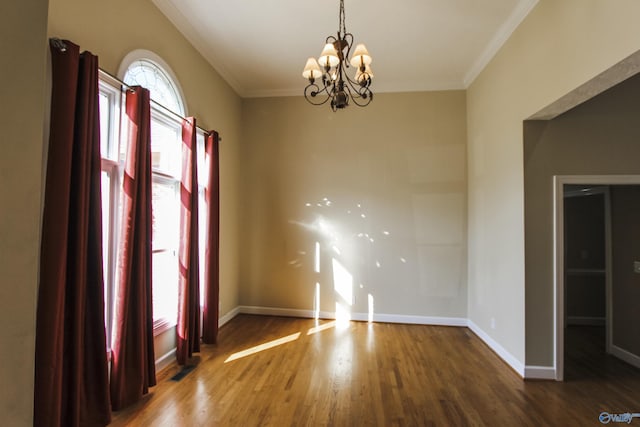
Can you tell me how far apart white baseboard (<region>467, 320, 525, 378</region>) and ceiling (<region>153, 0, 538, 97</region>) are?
3.39 m

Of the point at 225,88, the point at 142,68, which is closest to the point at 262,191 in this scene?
the point at 225,88

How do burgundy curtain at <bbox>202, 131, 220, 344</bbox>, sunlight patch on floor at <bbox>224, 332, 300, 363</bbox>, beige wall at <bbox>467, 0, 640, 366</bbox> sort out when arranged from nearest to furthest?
beige wall at <bbox>467, 0, 640, 366</bbox> < sunlight patch on floor at <bbox>224, 332, 300, 363</bbox> < burgundy curtain at <bbox>202, 131, 220, 344</bbox>

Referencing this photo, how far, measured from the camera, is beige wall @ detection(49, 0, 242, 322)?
2002 mm

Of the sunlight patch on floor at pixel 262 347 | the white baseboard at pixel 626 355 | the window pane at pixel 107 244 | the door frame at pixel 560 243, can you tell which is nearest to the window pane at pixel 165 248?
the window pane at pixel 107 244

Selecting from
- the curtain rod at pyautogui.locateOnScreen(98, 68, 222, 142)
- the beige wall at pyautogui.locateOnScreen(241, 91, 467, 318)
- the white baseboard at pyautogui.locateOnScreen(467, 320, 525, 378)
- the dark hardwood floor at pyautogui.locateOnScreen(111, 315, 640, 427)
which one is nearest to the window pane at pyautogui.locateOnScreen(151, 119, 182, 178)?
the curtain rod at pyautogui.locateOnScreen(98, 68, 222, 142)

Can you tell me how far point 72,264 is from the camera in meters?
1.83

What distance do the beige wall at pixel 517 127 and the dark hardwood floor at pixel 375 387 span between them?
1.46 feet

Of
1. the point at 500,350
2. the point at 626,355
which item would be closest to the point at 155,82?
the point at 500,350

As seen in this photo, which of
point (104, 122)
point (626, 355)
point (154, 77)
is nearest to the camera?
Result: point (104, 122)

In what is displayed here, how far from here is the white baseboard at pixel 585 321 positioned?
4.31 metres

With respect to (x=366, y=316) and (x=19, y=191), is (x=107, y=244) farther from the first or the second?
(x=366, y=316)

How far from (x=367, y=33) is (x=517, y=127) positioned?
1860 millimetres

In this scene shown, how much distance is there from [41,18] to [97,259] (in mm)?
1533

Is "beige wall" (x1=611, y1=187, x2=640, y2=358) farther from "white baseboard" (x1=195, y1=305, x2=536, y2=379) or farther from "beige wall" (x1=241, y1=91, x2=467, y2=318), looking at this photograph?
"beige wall" (x1=241, y1=91, x2=467, y2=318)
